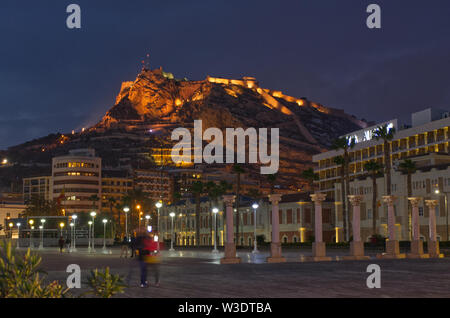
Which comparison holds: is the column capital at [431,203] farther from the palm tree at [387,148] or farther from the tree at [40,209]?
the tree at [40,209]

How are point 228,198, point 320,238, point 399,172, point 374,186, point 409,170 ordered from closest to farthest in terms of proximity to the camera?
point 228,198
point 320,238
point 409,170
point 374,186
point 399,172

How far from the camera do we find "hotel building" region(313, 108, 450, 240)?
83562mm

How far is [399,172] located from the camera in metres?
90.8

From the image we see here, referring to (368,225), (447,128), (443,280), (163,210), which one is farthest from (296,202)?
(443,280)

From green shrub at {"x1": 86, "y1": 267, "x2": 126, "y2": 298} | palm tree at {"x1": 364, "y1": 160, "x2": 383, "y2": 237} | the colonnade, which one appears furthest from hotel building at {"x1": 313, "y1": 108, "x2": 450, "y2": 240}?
green shrub at {"x1": 86, "y1": 267, "x2": 126, "y2": 298}

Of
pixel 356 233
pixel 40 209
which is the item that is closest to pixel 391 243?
pixel 356 233

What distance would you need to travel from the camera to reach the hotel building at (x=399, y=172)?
83562mm

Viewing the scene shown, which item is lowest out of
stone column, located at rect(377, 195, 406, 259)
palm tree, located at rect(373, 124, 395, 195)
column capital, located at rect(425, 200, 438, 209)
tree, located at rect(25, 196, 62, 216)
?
stone column, located at rect(377, 195, 406, 259)

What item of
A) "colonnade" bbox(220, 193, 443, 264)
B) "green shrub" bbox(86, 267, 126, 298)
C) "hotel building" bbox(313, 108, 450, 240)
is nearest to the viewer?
"green shrub" bbox(86, 267, 126, 298)

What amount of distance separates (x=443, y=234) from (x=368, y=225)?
15.1 meters

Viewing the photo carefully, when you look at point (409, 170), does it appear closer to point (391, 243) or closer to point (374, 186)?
point (374, 186)

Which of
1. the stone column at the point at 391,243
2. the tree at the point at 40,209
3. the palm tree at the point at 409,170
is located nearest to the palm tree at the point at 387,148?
the palm tree at the point at 409,170

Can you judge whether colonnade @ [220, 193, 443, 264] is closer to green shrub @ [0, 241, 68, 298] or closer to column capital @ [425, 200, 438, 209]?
column capital @ [425, 200, 438, 209]
